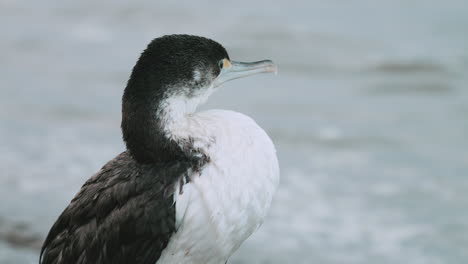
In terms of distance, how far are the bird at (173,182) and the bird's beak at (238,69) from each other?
0.20 metres

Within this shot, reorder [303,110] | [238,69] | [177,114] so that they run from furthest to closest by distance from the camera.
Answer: [303,110] → [238,69] → [177,114]

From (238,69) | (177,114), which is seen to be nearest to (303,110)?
(238,69)

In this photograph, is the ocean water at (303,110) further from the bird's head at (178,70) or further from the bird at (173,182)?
the bird's head at (178,70)

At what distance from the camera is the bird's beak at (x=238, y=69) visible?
4.32 m

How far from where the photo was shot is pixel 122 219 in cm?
394

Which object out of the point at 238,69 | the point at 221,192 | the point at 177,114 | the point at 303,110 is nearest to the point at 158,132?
the point at 177,114

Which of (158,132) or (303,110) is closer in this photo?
(158,132)

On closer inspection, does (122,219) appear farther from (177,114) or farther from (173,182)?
(177,114)

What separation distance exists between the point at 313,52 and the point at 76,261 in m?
8.17

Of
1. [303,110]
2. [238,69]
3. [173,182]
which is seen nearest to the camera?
[173,182]

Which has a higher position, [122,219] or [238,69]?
[238,69]

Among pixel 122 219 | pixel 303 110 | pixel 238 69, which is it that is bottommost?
pixel 303 110

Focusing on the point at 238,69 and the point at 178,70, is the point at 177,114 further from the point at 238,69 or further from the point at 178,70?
the point at 238,69

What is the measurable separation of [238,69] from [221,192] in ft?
2.66
